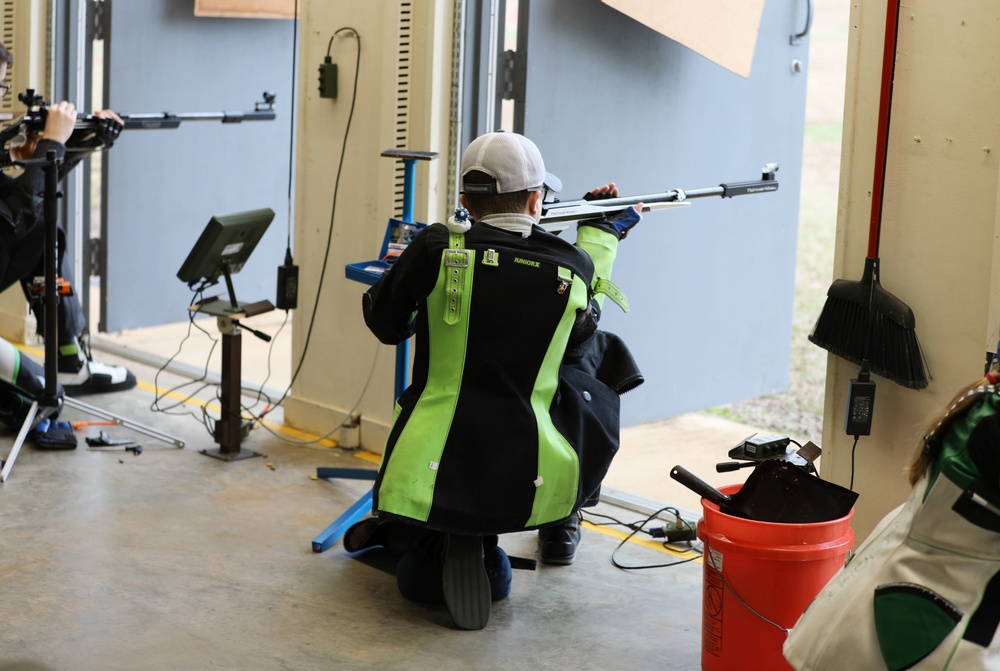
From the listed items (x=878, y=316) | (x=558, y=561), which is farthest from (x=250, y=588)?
(x=878, y=316)

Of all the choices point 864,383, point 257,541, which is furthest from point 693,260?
point 257,541

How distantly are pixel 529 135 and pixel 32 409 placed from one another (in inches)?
83.4

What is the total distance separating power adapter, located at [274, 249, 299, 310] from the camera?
15.5 feet

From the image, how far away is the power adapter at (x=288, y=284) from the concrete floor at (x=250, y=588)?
0.63 metres

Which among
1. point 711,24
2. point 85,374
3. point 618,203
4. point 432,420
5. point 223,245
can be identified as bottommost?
point 85,374

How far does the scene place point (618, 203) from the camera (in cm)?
353

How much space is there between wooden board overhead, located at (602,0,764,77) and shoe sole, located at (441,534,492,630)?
231 centimetres

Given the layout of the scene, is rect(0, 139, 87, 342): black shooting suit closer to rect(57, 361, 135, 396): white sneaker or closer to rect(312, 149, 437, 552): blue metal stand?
rect(57, 361, 135, 396): white sneaker

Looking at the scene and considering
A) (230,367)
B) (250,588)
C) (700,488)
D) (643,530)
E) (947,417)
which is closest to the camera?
(947,417)

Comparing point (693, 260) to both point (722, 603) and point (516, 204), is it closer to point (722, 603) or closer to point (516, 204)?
point (516, 204)

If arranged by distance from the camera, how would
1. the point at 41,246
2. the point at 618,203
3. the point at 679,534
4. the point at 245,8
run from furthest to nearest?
the point at 245,8 → the point at 41,246 → the point at 679,534 → the point at 618,203

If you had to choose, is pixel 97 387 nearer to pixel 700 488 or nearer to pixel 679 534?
pixel 679 534

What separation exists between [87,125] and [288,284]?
101 cm

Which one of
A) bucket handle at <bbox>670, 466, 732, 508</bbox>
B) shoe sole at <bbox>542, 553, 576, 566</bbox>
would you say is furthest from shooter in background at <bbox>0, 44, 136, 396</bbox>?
bucket handle at <bbox>670, 466, 732, 508</bbox>
